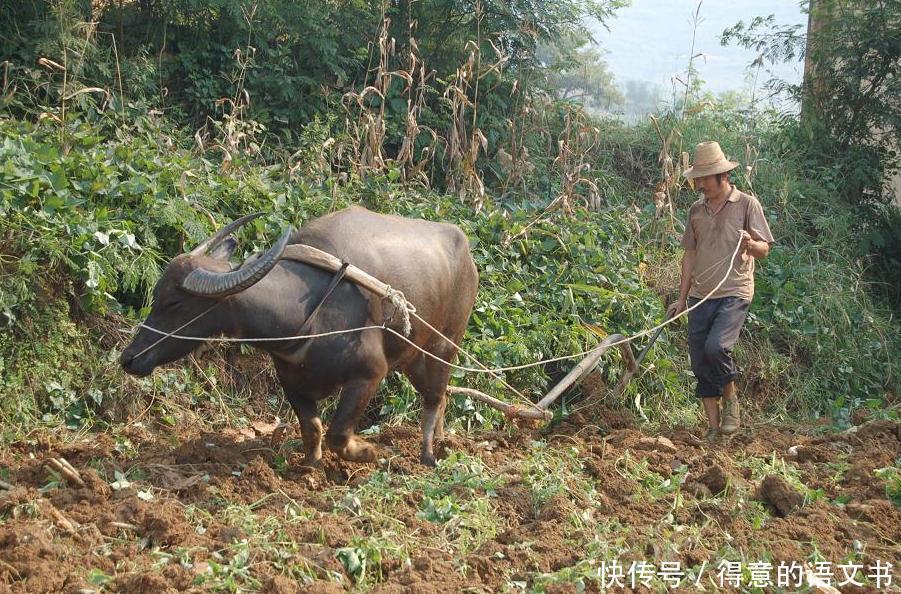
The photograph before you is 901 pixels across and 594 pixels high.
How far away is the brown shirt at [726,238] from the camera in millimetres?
6223

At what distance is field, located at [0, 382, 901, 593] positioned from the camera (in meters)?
3.88

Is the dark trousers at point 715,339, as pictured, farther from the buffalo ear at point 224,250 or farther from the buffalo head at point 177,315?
the buffalo ear at point 224,250

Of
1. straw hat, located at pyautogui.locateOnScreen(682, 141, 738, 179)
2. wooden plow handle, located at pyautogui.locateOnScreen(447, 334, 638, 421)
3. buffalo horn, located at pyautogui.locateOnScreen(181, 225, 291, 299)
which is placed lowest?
wooden plow handle, located at pyautogui.locateOnScreen(447, 334, 638, 421)

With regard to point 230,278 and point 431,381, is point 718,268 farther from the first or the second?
point 230,278

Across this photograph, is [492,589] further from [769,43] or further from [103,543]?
[769,43]

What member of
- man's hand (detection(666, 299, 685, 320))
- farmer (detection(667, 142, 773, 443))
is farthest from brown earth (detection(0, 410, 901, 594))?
man's hand (detection(666, 299, 685, 320))

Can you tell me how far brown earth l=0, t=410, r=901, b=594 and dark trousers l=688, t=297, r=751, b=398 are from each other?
45 centimetres

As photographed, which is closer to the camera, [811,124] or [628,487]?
[628,487]

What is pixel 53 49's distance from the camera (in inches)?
317

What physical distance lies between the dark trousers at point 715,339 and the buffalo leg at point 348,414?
2.39 metres

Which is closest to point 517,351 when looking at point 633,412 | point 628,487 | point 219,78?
point 633,412

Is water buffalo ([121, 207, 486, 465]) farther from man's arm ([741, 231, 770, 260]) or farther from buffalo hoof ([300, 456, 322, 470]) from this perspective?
man's arm ([741, 231, 770, 260])

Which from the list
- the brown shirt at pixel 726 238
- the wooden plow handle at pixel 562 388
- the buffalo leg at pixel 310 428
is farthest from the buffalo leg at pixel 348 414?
the brown shirt at pixel 726 238

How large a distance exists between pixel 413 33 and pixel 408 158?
6.97 ft
